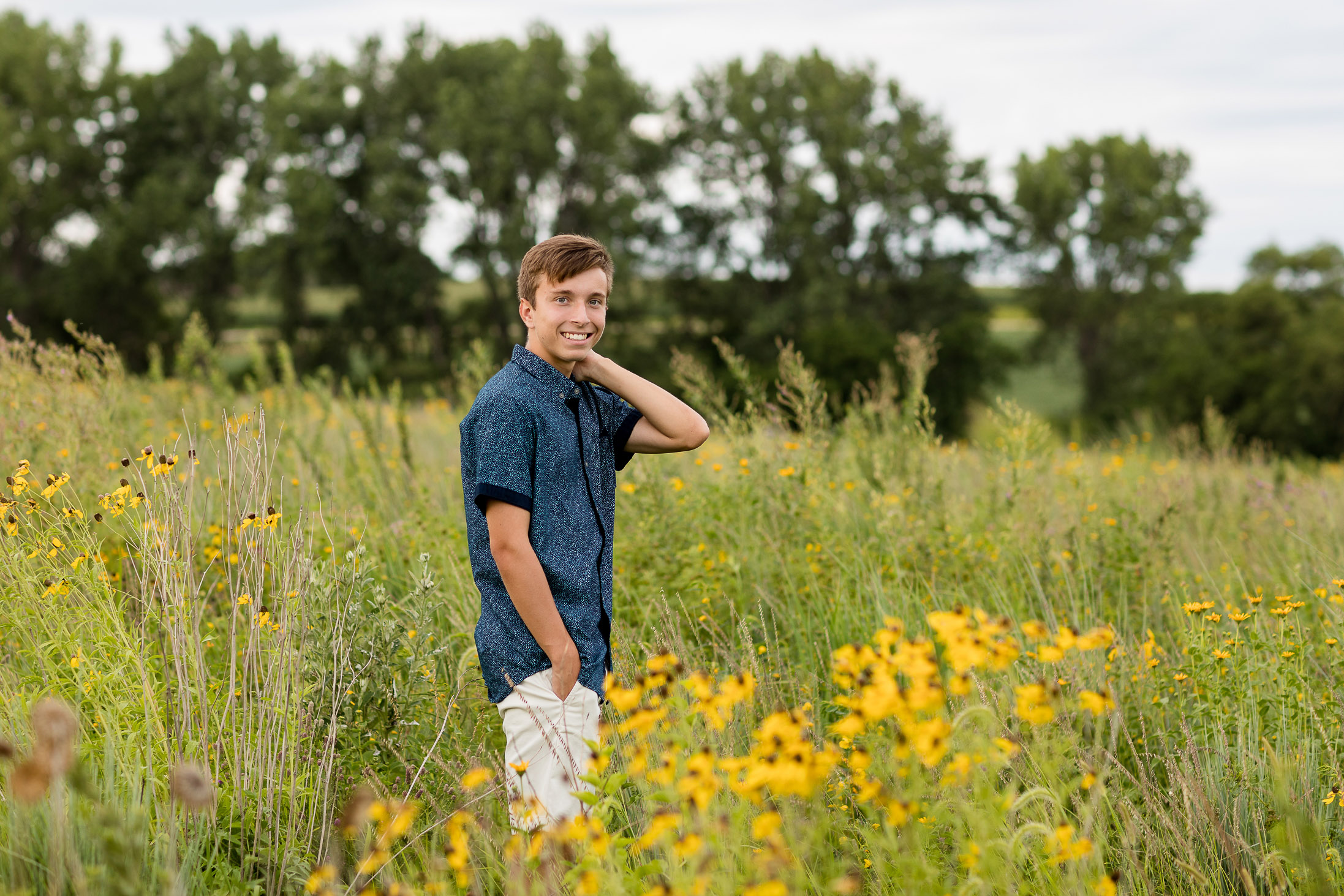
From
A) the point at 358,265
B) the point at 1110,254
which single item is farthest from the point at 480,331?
the point at 1110,254

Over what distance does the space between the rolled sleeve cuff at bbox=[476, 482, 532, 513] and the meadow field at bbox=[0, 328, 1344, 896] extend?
0.54 metres

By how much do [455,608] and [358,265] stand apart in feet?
98.5

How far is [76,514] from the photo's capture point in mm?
3076

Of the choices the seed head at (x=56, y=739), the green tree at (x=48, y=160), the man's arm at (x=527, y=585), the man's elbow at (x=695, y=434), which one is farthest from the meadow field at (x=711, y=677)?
the green tree at (x=48, y=160)

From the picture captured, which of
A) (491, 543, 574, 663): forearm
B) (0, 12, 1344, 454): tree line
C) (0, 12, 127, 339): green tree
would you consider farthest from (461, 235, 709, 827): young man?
(0, 12, 127, 339): green tree

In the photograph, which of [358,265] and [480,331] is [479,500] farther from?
[358,265]

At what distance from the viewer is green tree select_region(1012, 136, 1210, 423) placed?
37500mm

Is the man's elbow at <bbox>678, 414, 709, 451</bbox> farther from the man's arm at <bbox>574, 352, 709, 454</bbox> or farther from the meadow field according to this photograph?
the meadow field

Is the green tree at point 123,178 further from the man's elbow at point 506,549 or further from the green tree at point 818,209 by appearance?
the man's elbow at point 506,549

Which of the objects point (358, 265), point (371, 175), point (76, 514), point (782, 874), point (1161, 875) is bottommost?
point (1161, 875)

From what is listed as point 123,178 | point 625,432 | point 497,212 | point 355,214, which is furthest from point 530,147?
point 625,432

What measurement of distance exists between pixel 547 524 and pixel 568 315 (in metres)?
0.59

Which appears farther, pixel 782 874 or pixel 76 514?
pixel 76 514

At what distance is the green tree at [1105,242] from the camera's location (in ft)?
123
